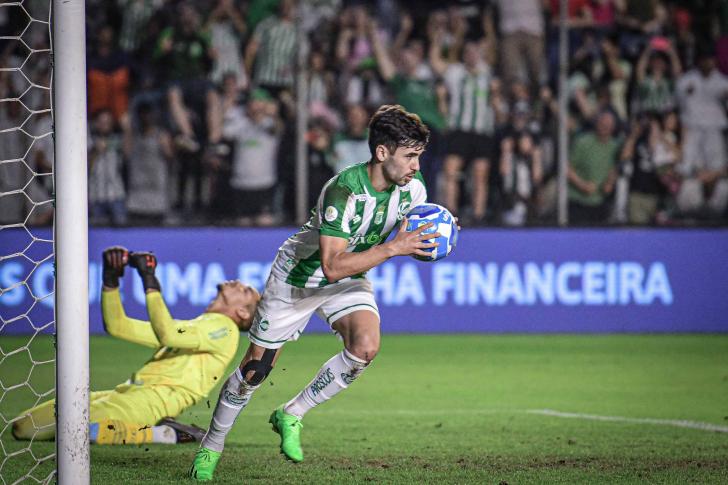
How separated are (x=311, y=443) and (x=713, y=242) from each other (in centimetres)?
713

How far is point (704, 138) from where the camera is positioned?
12.9 m

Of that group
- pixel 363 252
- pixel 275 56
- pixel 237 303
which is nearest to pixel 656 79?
pixel 275 56

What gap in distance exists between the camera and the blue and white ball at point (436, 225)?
5441 millimetres

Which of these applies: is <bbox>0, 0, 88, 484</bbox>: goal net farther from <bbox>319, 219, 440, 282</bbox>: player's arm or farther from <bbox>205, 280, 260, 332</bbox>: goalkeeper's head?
<bbox>319, 219, 440, 282</bbox>: player's arm

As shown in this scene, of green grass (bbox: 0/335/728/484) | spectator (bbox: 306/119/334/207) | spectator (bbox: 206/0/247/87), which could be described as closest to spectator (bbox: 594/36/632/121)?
green grass (bbox: 0/335/728/484)

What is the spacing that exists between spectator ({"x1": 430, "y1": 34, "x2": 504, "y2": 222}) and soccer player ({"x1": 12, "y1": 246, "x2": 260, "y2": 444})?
620 cm

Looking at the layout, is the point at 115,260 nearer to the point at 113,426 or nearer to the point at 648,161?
the point at 113,426

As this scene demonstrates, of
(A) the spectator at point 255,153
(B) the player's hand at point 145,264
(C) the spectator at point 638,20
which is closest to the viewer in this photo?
(B) the player's hand at point 145,264

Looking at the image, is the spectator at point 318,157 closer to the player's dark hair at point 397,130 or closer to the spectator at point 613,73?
the spectator at point 613,73

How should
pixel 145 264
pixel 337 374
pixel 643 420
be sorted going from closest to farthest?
pixel 337 374
pixel 145 264
pixel 643 420

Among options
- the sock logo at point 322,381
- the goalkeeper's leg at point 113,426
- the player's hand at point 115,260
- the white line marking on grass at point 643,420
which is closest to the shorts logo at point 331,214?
the sock logo at point 322,381

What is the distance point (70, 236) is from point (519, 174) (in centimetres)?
873

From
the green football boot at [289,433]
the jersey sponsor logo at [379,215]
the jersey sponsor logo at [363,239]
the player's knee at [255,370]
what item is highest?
the jersey sponsor logo at [379,215]

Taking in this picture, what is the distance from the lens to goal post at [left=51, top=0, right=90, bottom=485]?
4410 millimetres
